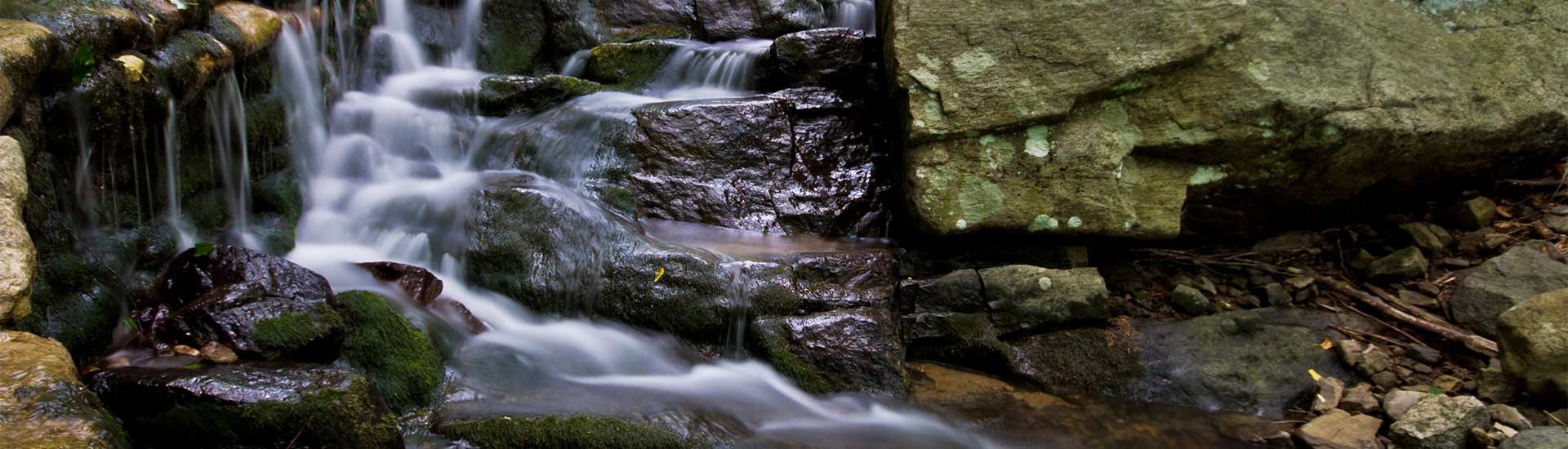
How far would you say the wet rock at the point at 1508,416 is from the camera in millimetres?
3250

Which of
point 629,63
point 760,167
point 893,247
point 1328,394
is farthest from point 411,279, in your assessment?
point 1328,394

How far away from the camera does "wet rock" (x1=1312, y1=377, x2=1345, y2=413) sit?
3756 mm

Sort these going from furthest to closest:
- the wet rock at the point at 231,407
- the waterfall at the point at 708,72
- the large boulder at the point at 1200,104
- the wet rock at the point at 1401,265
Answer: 1. the waterfall at the point at 708,72
2. the wet rock at the point at 1401,265
3. the large boulder at the point at 1200,104
4. the wet rock at the point at 231,407

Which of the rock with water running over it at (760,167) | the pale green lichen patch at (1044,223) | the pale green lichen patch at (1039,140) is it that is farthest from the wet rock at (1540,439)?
the rock with water running over it at (760,167)

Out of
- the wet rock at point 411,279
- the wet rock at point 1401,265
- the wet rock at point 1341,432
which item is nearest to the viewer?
the wet rock at point 1341,432

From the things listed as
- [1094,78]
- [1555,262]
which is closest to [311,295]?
[1094,78]

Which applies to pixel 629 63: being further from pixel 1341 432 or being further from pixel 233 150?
pixel 1341 432

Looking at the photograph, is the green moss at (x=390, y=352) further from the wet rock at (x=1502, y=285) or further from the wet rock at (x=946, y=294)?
the wet rock at (x=1502, y=285)

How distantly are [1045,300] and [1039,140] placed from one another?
890mm

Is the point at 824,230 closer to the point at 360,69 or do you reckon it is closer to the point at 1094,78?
the point at 1094,78

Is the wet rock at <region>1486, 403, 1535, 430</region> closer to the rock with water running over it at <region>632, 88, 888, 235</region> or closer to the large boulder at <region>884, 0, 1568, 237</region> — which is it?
the large boulder at <region>884, 0, 1568, 237</region>

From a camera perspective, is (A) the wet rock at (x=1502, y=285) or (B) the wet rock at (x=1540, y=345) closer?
(B) the wet rock at (x=1540, y=345)

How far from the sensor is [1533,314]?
129 inches

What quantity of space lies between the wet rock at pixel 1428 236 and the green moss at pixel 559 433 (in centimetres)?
417
